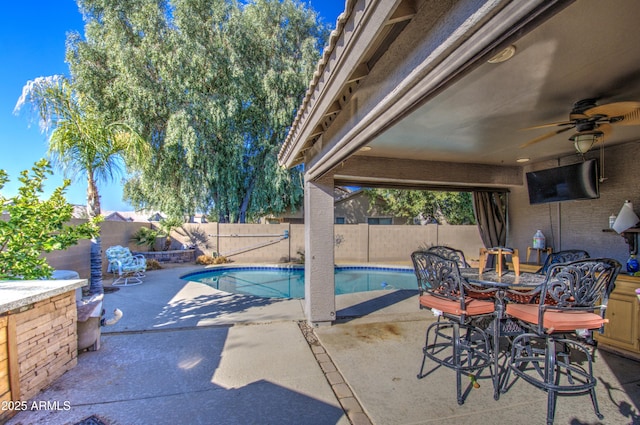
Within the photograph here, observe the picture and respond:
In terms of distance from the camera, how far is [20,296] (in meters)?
2.59

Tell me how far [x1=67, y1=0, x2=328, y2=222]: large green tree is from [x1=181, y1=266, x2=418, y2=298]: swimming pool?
10.8ft

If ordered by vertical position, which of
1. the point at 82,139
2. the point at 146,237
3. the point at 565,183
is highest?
the point at 82,139

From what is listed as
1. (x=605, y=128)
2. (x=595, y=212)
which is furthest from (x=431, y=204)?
(x=605, y=128)

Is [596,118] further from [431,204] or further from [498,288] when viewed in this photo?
[431,204]

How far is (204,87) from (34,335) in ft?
38.1

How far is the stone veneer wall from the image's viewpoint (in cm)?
259

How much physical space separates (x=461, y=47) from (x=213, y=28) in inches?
546

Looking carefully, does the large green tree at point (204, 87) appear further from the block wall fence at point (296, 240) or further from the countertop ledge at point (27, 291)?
the countertop ledge at point (27, 291)

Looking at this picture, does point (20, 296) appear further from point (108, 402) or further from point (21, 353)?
point (108, 402)

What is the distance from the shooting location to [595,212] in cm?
440

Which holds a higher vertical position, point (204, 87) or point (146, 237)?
point (204, 87)

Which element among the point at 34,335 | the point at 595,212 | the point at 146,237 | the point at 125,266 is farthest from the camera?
the point at 146,237

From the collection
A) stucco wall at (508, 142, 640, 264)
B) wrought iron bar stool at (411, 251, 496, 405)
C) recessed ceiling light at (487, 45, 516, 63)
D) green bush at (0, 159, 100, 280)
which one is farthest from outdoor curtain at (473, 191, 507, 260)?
green bush at (0, 159, 100, 280)

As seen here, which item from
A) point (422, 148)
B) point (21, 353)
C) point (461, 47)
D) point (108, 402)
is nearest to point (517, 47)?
point (461, 47)
